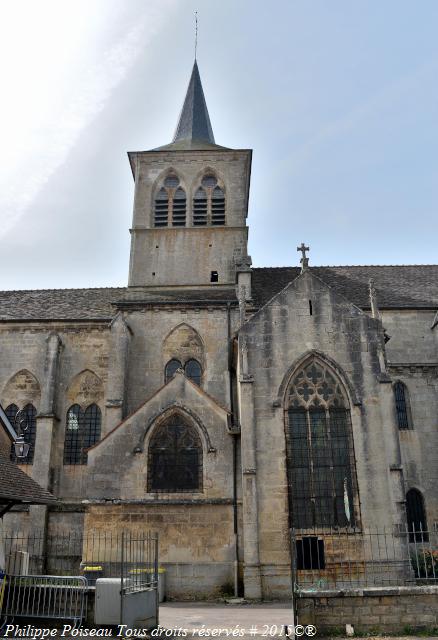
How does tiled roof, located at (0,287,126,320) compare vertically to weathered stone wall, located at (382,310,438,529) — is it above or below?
above

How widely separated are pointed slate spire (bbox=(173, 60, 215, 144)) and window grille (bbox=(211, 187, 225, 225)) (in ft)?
15.2

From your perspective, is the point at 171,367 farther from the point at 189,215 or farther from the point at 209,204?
the point at 209,204

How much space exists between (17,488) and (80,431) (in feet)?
37.8

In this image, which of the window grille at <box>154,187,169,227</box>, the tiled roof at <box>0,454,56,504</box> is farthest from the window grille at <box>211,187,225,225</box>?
the tiled roof at <box>0,454,56,504</box>

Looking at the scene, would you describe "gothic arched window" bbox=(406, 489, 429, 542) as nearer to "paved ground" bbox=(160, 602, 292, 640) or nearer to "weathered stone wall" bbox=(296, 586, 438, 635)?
"paved ground" bbox=(160, 602, 292, 640)

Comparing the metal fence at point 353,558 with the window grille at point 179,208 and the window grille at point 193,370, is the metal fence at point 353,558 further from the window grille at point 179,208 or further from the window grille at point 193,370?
the window grille at point 179,208

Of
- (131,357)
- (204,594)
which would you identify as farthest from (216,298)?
(204,594)

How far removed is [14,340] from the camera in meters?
25.2

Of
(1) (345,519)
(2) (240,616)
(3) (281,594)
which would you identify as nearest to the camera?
(2) (240,616)

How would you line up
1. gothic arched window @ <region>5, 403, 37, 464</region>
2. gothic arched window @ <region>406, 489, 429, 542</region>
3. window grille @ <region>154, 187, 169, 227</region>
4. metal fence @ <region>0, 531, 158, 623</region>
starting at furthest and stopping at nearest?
window grille @ <region>154, 187, 169, 227</region> < gothic arched window @ <region>5, 403, 37, 464</region> < gothic arched window @ <region>406, 489, 429, 542</region> < metal fence @ <region>0, 531, 158, 623</region>

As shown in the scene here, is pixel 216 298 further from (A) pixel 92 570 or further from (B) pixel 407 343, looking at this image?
(A) pixel 92 570

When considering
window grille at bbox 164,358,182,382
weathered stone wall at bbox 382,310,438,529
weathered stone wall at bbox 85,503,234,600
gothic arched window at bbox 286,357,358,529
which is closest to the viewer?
weathered stone wall at bbox 85,503,234,600

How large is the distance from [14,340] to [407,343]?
18.2 metres

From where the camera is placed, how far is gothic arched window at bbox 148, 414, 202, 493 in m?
17.5
